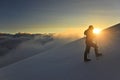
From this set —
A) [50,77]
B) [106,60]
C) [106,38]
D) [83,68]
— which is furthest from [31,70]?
[106,38]

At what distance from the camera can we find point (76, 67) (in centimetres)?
1625

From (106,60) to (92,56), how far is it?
1.67 meters

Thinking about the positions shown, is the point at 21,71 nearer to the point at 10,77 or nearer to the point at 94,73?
the point at 10,77

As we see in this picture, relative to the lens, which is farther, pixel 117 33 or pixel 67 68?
pixel 117 33

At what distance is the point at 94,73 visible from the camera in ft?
46.9

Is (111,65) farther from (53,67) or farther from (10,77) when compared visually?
(10,77)

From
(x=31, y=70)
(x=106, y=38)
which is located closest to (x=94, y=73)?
(x=31, y=70)

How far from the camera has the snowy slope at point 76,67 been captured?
14.3 m

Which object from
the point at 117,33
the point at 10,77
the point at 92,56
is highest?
the point at 117,33

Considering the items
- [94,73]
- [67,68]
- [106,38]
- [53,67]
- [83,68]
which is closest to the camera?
[94,73]

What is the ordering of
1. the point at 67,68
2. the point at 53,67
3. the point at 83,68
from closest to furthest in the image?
1. the point at 83,68
2. the point at 67,68
3. the point at 53,67

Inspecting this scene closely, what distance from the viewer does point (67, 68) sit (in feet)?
54.7

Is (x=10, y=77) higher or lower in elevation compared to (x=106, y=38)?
lower

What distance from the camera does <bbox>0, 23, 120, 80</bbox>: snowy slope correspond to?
14.3 m
